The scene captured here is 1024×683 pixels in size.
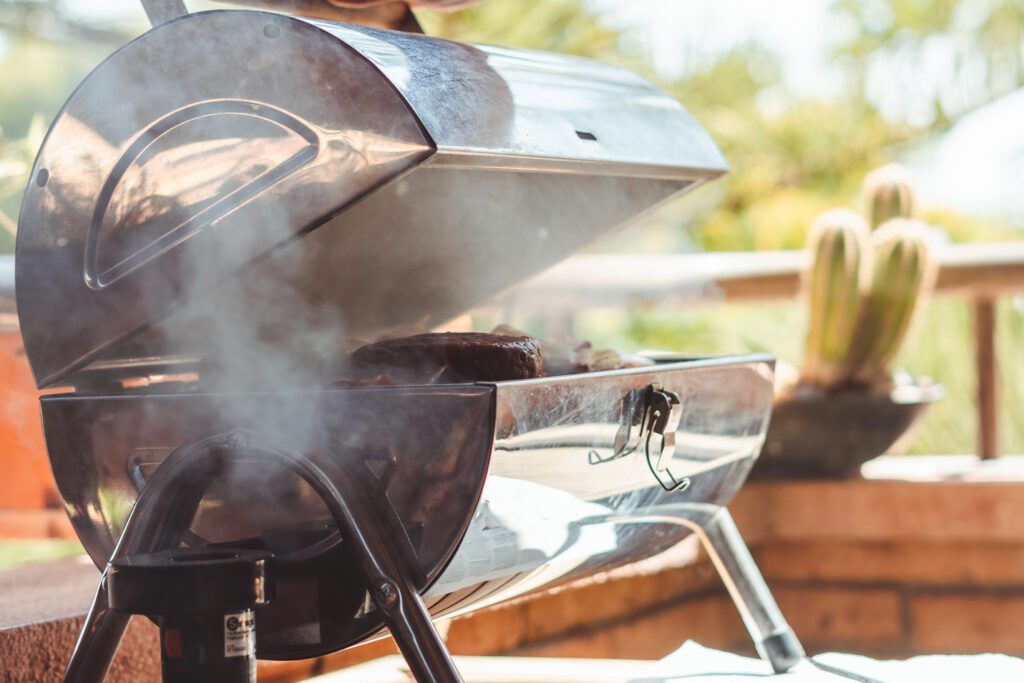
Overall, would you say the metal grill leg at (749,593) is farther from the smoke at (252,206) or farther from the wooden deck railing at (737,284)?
the wooden deck railing at (737,284)

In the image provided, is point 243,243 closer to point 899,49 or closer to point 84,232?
point 84,232

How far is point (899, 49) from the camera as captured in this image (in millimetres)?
7340

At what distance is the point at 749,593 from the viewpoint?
1527 mm

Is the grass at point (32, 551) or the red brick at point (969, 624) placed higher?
the red brick at point (969, 624)

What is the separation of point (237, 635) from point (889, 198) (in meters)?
2.18

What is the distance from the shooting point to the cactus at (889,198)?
2.73 meters

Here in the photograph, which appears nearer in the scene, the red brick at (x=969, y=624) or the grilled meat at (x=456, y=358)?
the grilled meat at (x=456, y=358)

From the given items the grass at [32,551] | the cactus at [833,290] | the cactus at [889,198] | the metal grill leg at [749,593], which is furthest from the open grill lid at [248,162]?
the grass at [32,551]

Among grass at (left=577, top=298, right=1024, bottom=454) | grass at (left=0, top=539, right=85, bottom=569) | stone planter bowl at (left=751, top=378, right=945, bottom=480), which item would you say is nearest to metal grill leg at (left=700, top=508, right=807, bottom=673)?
stone planter bowl at (left=751, top=378, right=945, bottom=480)

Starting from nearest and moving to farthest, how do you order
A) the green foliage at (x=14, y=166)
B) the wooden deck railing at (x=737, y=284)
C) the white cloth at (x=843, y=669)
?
the white cloth at (x=843, y=669)
the green foliage at (x=14, y=166)
the wooden deck railing at (x=737, y=284)

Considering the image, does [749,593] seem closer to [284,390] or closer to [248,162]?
[284,390]

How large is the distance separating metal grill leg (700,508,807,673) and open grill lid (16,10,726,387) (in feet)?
1.63

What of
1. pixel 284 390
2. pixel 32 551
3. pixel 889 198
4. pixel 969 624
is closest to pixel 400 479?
pixel 284 390

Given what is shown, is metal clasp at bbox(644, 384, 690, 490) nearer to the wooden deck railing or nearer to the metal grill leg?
the metal grill leg
